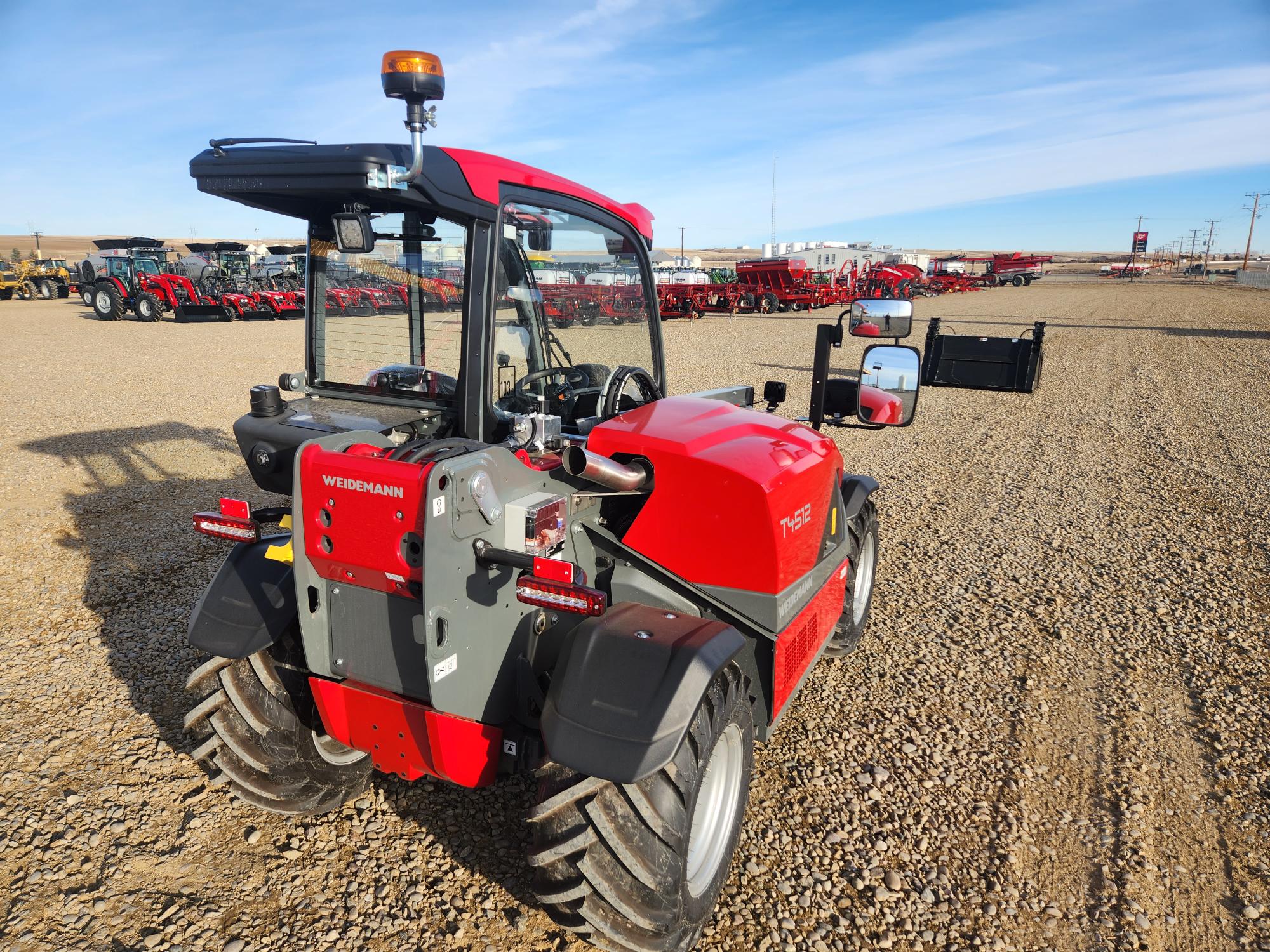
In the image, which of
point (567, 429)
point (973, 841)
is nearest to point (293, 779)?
point (567, 429)

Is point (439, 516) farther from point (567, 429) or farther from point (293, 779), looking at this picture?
point (293, 779)

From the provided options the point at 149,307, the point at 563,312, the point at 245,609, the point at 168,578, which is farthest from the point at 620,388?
the point at 149,307

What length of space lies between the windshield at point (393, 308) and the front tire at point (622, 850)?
147cm

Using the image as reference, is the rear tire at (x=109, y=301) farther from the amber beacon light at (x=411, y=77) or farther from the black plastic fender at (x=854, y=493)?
the amber beacon light at (x=411, y=77)

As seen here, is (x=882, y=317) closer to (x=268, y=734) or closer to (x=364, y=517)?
(x=364, y=517)

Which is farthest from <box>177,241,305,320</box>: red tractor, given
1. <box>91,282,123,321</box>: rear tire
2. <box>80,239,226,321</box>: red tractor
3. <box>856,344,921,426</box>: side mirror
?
<box>856,344,921,426</box>: side mirror

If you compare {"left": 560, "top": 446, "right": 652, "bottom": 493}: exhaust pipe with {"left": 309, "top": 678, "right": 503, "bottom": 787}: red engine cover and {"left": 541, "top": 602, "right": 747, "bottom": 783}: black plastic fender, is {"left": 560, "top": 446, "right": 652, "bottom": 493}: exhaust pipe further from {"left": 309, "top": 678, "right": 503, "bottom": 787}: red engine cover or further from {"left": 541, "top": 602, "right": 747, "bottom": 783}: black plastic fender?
{"left": 309, "top": 678, "right": 503, "bottom": 787}: red engine cover

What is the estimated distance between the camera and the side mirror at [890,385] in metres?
3.51

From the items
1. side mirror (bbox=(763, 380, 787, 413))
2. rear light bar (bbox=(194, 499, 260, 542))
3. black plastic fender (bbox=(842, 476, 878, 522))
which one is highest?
side mirror (bbox=(763, 380, 787, 413))

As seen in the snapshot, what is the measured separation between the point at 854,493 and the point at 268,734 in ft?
9.82

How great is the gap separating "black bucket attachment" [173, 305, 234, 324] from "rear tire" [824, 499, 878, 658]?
87.3ft

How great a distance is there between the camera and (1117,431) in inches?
394

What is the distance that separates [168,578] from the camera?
514cm

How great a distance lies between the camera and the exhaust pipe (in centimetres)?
222
